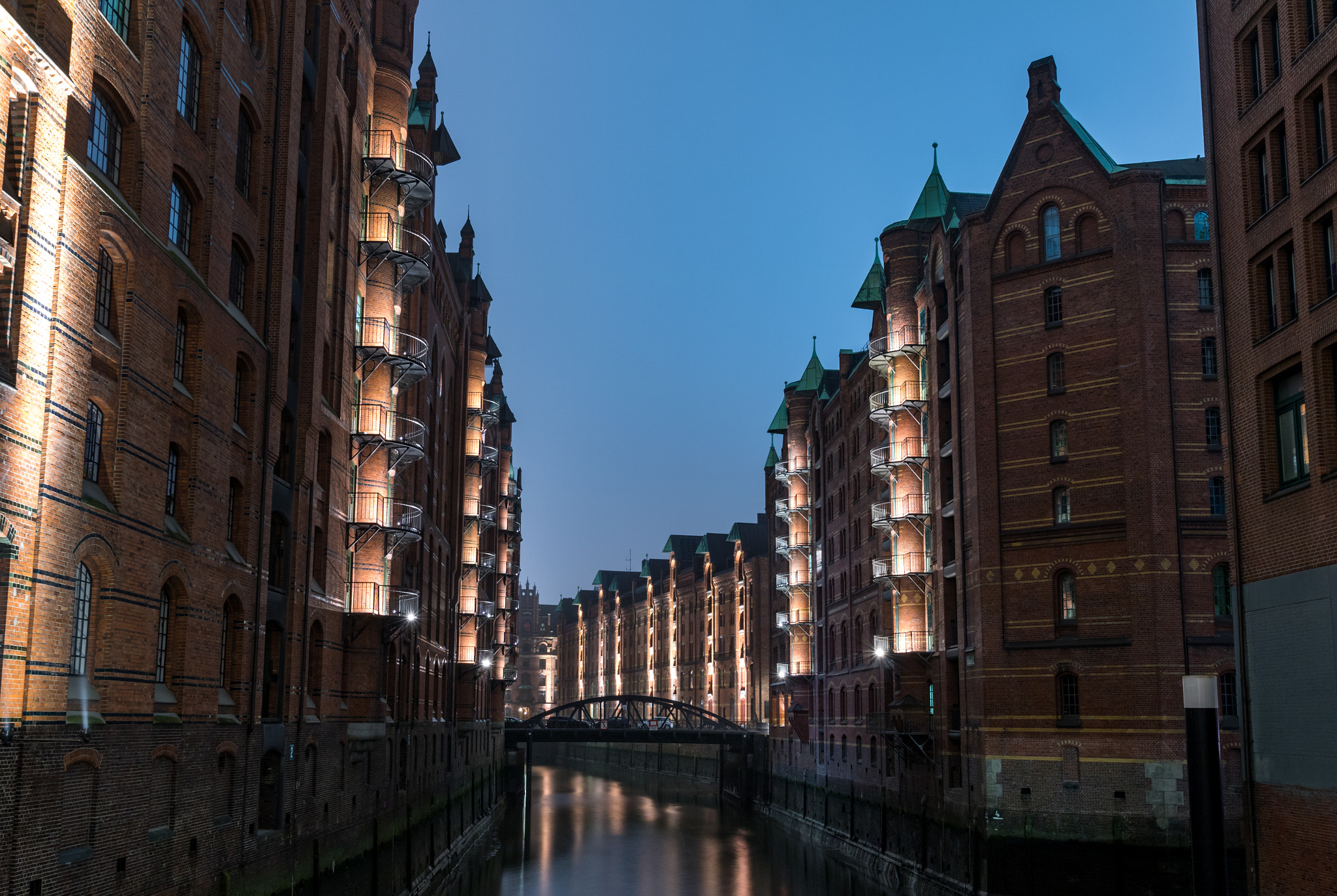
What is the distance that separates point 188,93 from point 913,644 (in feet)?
101

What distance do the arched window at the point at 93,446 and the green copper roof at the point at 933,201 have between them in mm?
35547

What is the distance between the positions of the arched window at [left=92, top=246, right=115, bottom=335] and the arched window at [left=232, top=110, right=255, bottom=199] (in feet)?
21.1

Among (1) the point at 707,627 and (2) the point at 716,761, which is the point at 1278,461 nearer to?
(2) the point at 716,761

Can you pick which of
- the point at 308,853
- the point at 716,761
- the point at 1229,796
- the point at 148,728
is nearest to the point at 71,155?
the point at 148,728

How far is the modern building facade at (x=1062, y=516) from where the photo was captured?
34.1m

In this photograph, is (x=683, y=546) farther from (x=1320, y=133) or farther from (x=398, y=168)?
(x=1320, y=133)

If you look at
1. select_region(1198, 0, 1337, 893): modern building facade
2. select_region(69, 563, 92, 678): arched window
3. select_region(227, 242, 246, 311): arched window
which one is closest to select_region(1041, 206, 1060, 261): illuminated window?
select_region(1198, 0, 1337, 893): modern building facade

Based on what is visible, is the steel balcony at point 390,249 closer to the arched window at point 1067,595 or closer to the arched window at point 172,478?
the arched window at point 172,478

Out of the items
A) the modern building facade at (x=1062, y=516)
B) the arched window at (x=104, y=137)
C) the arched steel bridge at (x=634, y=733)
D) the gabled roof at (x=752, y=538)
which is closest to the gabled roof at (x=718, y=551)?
the gabled roof at (x=752, y=538)

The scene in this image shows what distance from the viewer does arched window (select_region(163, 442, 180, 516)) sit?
1948cm

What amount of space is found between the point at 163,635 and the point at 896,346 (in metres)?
31.2

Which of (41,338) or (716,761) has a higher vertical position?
(41,338)

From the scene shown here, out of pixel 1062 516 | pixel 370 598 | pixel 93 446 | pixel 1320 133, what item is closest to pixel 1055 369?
pixel 1062 516

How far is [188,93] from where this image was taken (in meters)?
20.1
